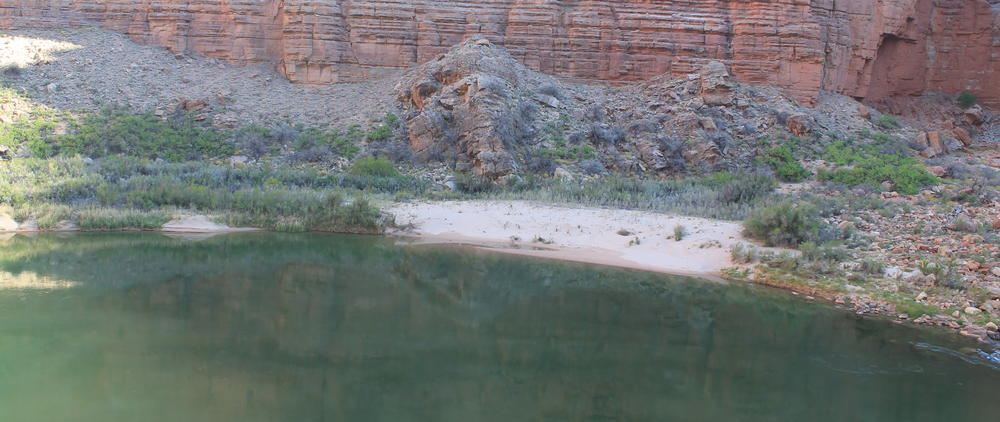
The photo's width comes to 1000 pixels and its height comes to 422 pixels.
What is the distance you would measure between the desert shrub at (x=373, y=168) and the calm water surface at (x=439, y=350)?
9.10 metres

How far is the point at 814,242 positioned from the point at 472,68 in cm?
1463

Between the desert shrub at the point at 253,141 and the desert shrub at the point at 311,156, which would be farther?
the desert shrub at the point at 253,141

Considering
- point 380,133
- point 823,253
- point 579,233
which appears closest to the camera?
point 823,253

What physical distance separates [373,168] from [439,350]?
14.5 meters

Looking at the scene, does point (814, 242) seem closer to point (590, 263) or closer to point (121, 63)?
point (590, 263)

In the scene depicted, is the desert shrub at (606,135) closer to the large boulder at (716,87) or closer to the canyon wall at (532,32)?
the large boulder at (716,87)

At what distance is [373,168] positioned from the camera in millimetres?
22609

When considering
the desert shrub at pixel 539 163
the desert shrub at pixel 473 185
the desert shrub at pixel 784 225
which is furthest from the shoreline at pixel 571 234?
the desert shrub at pixel 539 163

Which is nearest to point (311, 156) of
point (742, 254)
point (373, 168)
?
point (373, 168)

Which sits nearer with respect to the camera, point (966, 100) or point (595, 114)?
point (595, 114)

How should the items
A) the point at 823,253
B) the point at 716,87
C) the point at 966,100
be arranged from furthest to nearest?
the point at 966,100
the point at 716,87
the point at 823,253

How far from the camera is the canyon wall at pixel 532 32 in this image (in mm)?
28406

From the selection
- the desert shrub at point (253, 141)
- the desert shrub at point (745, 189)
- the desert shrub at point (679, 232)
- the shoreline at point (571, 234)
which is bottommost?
the shoreline at point (571, 234)

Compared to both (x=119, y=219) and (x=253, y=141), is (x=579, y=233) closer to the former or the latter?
(x=119, y=219)
